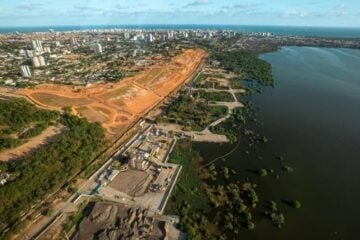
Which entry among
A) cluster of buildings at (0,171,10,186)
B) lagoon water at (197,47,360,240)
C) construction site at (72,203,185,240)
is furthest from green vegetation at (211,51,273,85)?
cluster of buildings at (0,171,10,186)

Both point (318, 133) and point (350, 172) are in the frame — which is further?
point (318, 133)

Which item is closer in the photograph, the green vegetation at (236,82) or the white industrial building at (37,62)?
the green vegetation at (236,82)

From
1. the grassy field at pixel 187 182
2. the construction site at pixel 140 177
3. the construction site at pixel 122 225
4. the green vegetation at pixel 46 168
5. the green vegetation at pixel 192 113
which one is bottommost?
the green vegetation at pixel 192 113

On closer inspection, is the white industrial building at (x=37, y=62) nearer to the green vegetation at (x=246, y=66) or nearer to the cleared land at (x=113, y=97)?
the cleared land at (x=113, y=97)

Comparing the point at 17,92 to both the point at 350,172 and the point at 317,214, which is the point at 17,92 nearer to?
the point at 317,214

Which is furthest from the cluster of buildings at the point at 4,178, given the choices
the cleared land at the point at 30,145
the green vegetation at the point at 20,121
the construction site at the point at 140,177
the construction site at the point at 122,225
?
the construction site at the point at 122,225

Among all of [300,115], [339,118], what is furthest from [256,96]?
[339,118]
